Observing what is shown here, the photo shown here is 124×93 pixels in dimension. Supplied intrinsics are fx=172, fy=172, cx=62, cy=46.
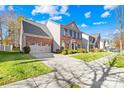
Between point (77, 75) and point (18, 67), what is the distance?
1419 mm

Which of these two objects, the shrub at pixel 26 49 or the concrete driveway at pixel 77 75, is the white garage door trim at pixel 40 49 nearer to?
the shrub at pixel 26 49

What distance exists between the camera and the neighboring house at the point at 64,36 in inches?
196

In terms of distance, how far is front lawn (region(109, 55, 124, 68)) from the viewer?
458 cm

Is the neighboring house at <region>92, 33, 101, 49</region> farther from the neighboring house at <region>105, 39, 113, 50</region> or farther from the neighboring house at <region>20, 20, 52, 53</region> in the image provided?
Result: the neighboring house at <region>20, 20, 52, 53</region>

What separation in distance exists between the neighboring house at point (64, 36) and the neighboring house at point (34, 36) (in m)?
0.27

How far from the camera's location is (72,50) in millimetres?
5031

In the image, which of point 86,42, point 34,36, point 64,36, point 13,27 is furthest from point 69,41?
point 13,27

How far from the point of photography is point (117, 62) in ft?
15.5

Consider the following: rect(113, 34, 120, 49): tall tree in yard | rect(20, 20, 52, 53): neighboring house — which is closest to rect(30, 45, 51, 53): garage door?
rect(20, 20, 52, 53): neighboring house

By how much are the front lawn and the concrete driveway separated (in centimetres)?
12

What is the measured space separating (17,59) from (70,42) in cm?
176
